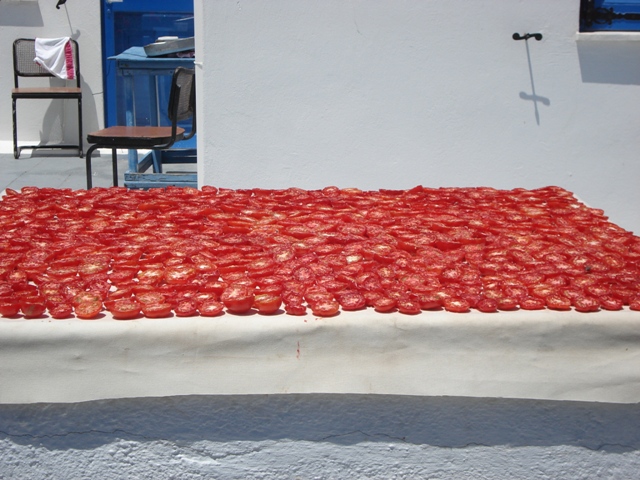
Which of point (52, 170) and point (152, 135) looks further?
point (52, 170)

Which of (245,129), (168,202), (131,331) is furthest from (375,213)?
(245,129)

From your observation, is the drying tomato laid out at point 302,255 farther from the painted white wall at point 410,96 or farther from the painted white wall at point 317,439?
the painted white wall at point 410,96

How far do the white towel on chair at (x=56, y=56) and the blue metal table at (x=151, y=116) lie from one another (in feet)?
3.49

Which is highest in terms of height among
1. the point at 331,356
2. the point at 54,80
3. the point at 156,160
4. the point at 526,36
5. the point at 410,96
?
the point at 526,36

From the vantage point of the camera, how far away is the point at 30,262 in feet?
7.30

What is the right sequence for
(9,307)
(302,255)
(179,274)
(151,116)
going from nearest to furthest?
(9,307), (179,274), (302,255), (151,116)

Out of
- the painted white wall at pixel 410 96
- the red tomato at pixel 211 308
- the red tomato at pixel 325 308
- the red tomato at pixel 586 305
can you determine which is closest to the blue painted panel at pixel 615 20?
the painted white wall at pixel 410 96

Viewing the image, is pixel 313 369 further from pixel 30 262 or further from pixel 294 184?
pixel 294 184

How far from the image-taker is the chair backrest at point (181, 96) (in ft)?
15.0

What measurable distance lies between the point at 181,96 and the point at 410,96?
162cm

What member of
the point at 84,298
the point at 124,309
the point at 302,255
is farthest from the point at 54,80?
the point at 124,309

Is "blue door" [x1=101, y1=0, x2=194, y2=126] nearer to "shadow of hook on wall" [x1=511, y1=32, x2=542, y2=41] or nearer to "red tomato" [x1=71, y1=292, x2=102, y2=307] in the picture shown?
"shadow of hook on wall" [x1=511, y1=32, x2=542, y2=41]

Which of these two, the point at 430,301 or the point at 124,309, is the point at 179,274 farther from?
the point at 430,301

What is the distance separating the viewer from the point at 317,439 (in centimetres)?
195
